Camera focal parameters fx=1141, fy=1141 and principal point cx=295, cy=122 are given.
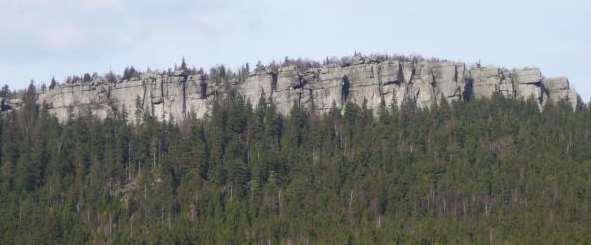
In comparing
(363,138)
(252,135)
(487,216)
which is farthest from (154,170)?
(487,216)

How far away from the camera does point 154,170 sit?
6225 inches

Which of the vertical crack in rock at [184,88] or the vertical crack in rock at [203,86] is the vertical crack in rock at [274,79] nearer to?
the vertical crack in rock at [203,86]

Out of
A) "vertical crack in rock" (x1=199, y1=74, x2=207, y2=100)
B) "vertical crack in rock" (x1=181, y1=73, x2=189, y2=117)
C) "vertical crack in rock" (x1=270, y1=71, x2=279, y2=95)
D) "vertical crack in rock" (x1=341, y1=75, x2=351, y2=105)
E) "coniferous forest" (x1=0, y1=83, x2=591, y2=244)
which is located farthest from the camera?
"vertical crack in rock" (x1=199, y1=74, x2=207, y2=100)

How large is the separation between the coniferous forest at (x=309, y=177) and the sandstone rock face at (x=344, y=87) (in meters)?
7.04

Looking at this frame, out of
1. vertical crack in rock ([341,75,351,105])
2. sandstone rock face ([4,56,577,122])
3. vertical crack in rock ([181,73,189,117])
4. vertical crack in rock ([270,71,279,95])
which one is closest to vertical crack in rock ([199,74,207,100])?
sandstone rock face ([4,56,577,122])

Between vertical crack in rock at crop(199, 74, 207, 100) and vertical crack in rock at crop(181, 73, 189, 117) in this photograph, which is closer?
vertical crack in rock at crop(181, 73, 189, 117)

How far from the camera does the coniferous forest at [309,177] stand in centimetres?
13225

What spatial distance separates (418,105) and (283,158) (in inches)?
1490

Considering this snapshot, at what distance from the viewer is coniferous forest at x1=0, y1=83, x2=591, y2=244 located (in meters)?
132

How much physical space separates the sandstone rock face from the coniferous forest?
7.04m

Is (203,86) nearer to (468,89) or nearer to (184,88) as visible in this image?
(184,88)

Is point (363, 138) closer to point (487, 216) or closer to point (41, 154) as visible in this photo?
point (487, 216)

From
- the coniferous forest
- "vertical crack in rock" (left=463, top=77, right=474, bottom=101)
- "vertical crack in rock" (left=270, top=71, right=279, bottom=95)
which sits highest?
"vertical crack in rock" (left=270, top=71, right=279, bottom=95)

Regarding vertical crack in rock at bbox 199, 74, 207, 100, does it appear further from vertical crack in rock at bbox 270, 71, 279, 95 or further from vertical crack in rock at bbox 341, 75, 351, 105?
vertical crack in rock at bbox 341, 75, 351, 105
